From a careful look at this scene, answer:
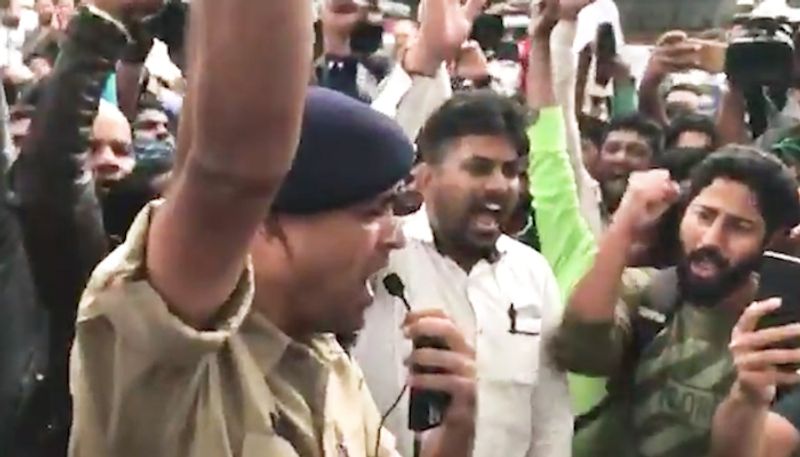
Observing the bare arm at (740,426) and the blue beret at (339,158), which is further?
the bare arm at (740,426)

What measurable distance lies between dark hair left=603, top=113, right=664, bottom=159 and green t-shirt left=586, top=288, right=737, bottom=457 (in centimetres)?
123

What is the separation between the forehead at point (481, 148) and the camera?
2535 mm

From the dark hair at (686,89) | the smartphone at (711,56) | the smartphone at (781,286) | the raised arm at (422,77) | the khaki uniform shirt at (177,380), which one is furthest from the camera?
the dark hair at (686,89)

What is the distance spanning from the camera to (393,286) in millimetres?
2305

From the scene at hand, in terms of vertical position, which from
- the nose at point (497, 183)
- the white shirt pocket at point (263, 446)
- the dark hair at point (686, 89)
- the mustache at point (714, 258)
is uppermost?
the white shirt pocket at point (263, 446)

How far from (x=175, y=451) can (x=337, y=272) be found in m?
0.32

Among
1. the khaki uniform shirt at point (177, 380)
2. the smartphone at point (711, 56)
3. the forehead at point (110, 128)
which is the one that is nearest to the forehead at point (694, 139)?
the smartphone at point (711, 56)

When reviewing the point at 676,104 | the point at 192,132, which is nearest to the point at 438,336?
the point at 192,132

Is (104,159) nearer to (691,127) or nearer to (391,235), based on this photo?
(391,235)

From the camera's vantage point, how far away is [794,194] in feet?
8.22

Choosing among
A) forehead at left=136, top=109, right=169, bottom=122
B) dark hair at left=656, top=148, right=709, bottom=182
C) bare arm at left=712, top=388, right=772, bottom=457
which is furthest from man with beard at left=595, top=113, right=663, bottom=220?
bare arm at left=712, top=388, right=772, bottom=457

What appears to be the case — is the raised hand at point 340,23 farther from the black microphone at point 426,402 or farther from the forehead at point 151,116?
the black microphone at point 426,402

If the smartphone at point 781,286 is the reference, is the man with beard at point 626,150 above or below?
below

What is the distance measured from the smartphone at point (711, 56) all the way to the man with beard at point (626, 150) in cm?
53
